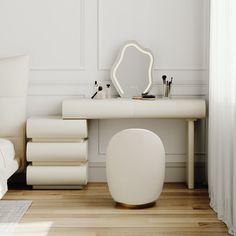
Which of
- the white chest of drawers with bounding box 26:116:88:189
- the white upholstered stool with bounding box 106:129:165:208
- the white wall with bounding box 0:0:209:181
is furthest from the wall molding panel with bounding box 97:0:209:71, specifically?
the white upholstered stool with bounding box 106:129:165:208

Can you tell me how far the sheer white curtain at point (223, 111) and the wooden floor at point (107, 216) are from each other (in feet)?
0.49

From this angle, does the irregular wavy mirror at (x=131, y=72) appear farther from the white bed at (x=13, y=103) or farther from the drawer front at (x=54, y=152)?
the white bed at (x=13, y=103)

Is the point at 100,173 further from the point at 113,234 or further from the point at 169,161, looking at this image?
the point at 113,234

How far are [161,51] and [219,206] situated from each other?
1.68 meters

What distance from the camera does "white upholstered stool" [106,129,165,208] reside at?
Result: 10.7 ft

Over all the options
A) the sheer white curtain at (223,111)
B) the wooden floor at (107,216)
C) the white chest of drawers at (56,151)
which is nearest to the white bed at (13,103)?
the white chest of drawers at (56,151)

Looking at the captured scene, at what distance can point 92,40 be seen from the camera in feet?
14.1

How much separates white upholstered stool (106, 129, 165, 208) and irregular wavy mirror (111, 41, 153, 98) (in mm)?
989

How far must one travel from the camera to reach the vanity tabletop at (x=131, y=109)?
12.7 ft

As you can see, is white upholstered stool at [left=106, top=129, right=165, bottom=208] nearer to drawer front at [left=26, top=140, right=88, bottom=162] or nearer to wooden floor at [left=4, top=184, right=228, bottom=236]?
wooden floor at [left=4, top=184, right=228, bottom=236]

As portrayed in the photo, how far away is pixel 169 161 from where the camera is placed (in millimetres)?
4352

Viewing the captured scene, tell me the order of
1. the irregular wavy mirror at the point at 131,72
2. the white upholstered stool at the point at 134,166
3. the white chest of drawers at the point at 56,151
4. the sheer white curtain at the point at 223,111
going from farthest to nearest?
the irregular wavy mirror at the point at 131,72 → the white chest of drawers at the point at 56,151 → the white upholstered stool at the point at 134,166 → the sheer white curtain at the point at 223,111

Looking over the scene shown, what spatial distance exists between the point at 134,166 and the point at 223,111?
69cm

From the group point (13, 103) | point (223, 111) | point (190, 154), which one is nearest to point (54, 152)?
point (13, 103)
